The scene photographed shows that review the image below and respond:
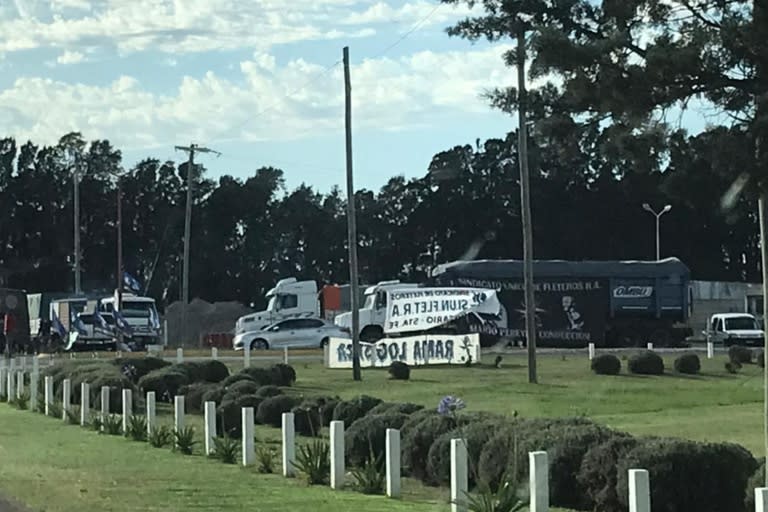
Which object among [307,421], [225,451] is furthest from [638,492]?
[307,421]

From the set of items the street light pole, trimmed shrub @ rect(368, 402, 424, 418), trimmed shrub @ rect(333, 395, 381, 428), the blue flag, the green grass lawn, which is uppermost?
the street light pole

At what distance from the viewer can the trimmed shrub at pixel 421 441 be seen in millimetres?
16609

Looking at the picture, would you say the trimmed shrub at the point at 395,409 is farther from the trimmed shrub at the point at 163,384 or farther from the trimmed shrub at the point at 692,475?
the trimmed shrub at the point at 163,384

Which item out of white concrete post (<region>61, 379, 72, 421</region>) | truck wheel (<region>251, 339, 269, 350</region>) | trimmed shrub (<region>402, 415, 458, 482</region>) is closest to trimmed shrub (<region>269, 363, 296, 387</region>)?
white concrete post (<region>61, 379, 72, 421</region>)

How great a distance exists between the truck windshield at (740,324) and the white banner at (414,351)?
2133cm

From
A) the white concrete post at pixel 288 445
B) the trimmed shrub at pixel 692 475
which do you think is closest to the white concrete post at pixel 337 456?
the white concrete post at pixel 288 445

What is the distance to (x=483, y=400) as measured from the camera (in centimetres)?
3003

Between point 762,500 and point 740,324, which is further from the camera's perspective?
point 740,324

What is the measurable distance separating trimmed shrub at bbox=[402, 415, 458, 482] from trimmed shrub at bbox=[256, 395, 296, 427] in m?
7.28

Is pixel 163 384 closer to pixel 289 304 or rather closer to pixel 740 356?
pixel 740 356

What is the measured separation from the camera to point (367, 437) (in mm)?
17609

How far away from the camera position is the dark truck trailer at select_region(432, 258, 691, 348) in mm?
57625

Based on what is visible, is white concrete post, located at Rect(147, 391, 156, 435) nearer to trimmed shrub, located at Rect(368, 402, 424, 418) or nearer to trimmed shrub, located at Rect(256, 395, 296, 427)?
trimmed shrub, located at Rect(256, 395, 296, 427)

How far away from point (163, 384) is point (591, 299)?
3155 centimetres
